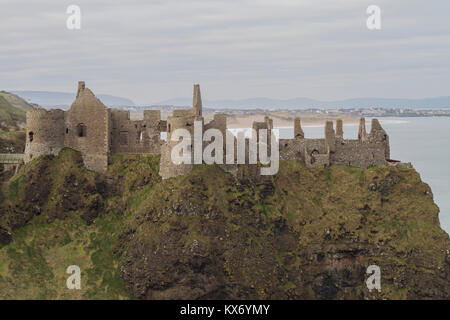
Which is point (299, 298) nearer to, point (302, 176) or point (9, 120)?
point (302, 176)

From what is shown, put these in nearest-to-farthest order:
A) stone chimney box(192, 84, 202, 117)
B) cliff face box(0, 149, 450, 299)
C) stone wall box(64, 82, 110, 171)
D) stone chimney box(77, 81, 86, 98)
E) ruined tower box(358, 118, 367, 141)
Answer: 1. cliff face box(0, 149, 450, 299)
2. stone chimney box(192, 84, 202, 117)
3. stone wall box(64, 82, 110, 171)
4. stone chimney box(77, 81, 86, 98)
5. ruined tower box(358, 118, 367, 141)

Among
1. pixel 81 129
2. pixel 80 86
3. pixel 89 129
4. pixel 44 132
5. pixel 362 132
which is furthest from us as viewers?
pixel 362 132

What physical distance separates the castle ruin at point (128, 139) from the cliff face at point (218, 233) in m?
1.38

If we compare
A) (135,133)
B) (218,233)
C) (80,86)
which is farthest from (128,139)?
(218,233)

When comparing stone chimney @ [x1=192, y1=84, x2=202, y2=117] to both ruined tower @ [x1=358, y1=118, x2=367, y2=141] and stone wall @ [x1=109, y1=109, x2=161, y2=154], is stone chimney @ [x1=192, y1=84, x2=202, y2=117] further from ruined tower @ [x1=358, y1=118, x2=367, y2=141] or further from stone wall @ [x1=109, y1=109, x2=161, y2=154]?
ruined tower @ [x1=358, y1=118, x2=367, y2=141]

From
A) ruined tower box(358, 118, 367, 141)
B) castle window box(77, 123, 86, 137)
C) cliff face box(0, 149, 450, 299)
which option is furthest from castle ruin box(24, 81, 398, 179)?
cliff face box(0, 149, 450, 299)

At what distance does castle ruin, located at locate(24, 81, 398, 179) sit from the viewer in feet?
269

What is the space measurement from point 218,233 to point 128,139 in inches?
662

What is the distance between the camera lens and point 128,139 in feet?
278

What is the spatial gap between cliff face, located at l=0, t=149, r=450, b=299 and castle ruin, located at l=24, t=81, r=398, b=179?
1382 mm

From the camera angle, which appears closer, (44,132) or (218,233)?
(218,233)

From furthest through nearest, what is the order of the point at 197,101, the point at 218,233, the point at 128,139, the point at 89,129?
1. the point at 128,139
2. the point at 89,129
3. the point at 197,101
4. the point at 218,233

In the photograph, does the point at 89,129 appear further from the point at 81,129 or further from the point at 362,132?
the point at 362,132
